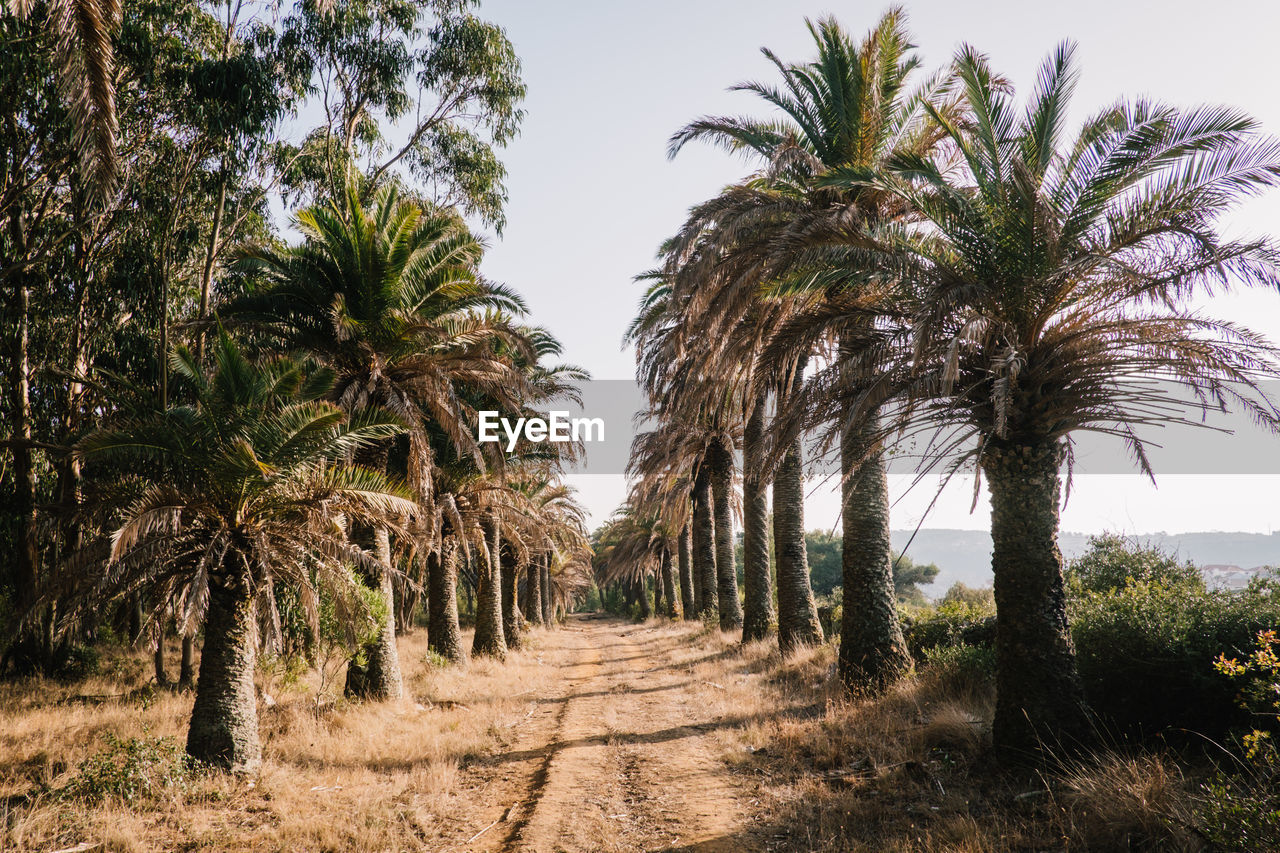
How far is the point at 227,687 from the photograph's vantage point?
323 inches

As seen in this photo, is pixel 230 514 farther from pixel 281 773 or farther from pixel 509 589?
pixel 509 589

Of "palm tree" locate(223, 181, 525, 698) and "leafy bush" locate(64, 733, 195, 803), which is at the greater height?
"palm tree" locate(223, 181, 525, 698)

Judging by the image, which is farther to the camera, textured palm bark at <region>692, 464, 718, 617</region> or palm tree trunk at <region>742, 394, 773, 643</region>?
textured palm bark at <region>692, 464, 718, 617</region>

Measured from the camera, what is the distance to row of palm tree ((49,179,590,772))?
8.09m

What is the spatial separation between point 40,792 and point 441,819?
176 inches

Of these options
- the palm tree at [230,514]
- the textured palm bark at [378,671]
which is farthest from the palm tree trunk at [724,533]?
the palm tree at [230,514]

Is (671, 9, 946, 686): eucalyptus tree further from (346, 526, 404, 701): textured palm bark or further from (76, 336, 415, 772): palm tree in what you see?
(346, 526, 404, 701): textured palm bark

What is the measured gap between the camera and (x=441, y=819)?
659cm

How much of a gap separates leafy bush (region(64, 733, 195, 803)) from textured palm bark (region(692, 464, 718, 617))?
1894 cm

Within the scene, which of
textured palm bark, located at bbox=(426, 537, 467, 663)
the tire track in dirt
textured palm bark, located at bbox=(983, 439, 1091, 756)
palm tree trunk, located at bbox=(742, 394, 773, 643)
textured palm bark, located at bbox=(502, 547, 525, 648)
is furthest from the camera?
textured palm bark, located at bbox=(502, 547, 525, 648)

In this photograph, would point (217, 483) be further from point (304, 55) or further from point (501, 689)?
point (304, 55)

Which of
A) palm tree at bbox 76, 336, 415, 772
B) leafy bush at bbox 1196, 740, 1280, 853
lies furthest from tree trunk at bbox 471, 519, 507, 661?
leafy bush at bbox 1196, 740, 1280, 853

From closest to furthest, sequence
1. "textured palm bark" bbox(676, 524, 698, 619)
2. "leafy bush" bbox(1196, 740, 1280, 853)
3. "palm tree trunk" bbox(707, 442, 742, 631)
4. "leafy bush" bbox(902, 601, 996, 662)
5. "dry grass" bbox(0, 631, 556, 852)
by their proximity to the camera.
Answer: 1. "leafy bush" bbox(1196, 740, 1280, 853)
2. "dry grass" bbox(0, 631, 556, 852)
3. "leafy bush" bbox(902, 601, 996, 662)
4. "palm tree trunk" bbox(707, 442, 742, 631)
5. "textured palm bark" bbox(676, 524, 698, 619)

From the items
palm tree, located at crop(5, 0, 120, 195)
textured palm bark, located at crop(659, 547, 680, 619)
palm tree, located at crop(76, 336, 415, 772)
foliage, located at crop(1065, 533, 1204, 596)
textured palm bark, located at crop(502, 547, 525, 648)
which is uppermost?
palm tree, located at crop(5, 0, 120, 195)
